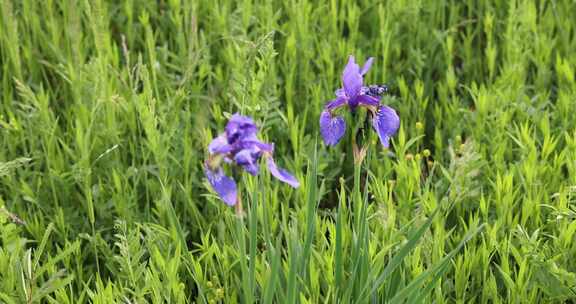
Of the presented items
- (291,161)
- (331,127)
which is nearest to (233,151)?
(331,127)

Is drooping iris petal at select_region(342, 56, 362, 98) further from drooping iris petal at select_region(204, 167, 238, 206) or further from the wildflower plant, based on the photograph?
drooping iris petal at select_region(204, 167, 238, 206)

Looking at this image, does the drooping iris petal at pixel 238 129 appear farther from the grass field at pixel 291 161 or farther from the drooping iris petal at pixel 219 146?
the grass field at pixel 291 161

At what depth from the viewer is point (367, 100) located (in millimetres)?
1949

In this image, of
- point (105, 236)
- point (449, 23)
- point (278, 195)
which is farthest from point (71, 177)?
point (449, 23)

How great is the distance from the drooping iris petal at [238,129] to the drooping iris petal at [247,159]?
4cm

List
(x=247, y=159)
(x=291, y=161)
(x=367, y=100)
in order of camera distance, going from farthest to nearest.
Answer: (x=291, y=161), (x=367, y=100), (x=247, y=159)

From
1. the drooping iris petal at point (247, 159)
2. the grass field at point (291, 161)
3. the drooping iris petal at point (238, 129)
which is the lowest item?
the grass field at point (291, 161)

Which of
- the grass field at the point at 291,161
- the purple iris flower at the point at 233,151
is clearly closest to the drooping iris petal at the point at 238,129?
the purple iris flower at the point at 233,151

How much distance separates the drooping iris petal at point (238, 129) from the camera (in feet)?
5.62

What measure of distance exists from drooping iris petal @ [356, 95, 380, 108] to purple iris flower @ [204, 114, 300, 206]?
33cm

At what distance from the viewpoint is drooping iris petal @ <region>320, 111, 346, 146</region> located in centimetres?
199

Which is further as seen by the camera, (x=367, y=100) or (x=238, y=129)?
(x=367, y=100)

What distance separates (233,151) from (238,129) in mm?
48

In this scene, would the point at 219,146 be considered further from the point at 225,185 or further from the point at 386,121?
the point at 386,121
